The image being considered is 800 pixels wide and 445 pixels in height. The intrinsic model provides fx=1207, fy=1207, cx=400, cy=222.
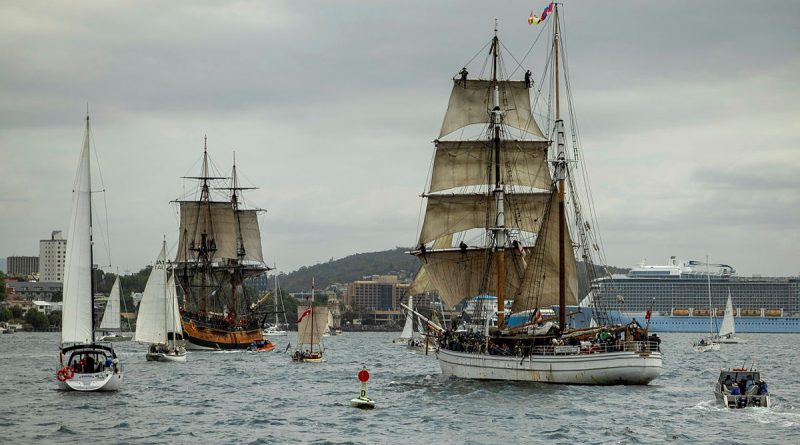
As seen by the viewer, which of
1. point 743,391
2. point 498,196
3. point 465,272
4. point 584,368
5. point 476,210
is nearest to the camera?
point 743,391

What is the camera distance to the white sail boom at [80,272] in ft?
185

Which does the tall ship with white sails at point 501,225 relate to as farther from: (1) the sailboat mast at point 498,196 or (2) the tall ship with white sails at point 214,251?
(2) the tall ship with white sails at point 214,251

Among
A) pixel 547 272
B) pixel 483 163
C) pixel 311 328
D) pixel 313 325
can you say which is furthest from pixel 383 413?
pixel 311 328

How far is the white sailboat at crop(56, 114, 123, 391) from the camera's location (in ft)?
186

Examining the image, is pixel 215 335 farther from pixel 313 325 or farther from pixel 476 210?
pixel 476 210

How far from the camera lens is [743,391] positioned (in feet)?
180

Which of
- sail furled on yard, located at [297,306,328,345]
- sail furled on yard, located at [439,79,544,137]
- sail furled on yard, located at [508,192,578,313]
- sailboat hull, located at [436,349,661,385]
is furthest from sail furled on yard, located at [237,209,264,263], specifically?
sailboat hull, located at [436,349,661,385]

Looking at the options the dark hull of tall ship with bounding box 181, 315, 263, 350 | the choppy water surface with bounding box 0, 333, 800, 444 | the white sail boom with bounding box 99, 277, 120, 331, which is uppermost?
the white sail boom with bounding box 99, 277, 120, 331

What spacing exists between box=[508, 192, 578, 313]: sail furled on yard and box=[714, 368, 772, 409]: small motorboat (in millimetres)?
19139

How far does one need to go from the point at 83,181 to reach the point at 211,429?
17.7m

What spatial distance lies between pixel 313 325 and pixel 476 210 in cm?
2475

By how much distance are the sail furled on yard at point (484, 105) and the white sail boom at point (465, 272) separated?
27.8ft

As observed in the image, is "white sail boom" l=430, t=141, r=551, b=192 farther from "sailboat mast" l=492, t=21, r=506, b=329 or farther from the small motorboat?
the small motorboat

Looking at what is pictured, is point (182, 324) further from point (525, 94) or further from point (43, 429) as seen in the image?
point (43, 429)
